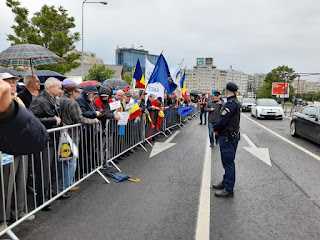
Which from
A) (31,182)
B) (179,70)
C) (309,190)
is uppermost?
(179,70)

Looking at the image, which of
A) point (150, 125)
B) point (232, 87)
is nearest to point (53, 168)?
point (232, 87)

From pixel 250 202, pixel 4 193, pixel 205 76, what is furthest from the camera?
pixel 205 76

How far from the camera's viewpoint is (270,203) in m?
5.43

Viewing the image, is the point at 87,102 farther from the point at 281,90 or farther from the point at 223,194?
the point at 281,90

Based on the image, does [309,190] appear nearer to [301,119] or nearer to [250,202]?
[250,202]

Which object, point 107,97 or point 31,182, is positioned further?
point 107,97

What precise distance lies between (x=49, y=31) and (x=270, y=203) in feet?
77.8

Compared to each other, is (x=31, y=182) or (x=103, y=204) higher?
(x=31, y=182)

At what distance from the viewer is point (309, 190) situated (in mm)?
6227

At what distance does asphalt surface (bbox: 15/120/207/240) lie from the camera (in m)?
4.16

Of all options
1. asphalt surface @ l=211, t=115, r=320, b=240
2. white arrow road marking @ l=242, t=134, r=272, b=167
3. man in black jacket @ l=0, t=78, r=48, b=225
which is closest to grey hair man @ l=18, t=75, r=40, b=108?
asphalt surface @ l=211, t=115, r=320, b=240

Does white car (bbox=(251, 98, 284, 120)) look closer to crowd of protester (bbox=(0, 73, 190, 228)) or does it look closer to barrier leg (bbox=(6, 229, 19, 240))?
crowd of protester (bbox=(0, 73, 190, 228))

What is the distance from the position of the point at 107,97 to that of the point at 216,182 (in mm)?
3010

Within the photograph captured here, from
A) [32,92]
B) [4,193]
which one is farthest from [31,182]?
[32,92]
